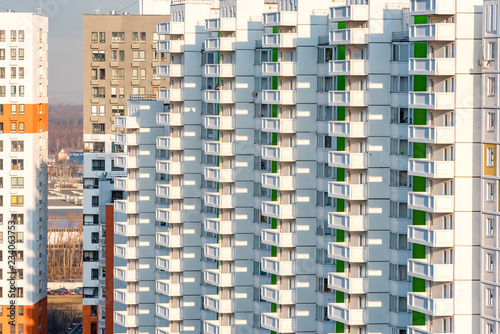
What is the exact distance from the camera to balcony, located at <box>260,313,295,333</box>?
105500 millimetres

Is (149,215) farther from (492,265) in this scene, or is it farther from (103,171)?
(492,265)

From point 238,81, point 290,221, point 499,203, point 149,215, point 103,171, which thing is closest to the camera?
point 499,203

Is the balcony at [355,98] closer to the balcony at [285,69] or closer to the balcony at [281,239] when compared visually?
the balcony at [285,69]

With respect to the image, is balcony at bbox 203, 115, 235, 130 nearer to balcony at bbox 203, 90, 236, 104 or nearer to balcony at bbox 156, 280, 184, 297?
balcony at bbox 203, 90, 236, 104

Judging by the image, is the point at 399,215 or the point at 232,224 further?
the point at 232,224

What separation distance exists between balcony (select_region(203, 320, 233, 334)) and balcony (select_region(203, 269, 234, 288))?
3050 mm

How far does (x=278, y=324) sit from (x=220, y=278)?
1091 centimetres

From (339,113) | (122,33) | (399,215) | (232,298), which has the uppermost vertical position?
(122,33)

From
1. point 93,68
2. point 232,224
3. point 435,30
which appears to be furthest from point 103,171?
point 435,30

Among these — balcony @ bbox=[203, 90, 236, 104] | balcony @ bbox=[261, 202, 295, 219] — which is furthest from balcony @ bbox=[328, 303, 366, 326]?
balcony @ bbox=[203, 90, 236, 104]

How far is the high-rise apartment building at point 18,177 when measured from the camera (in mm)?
171000

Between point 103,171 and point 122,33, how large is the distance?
1694 cm

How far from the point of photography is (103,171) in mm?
174375

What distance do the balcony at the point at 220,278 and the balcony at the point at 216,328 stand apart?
3.05m
